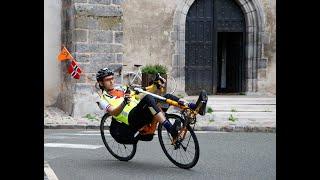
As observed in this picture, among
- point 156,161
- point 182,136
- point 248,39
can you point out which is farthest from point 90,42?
point 182,136

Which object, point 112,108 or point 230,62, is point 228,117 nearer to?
point 230,62

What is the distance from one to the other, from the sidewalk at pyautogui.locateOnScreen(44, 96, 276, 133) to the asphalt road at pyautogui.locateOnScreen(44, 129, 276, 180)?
5.49 ft

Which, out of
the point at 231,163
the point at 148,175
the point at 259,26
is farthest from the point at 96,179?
the point at 259,26

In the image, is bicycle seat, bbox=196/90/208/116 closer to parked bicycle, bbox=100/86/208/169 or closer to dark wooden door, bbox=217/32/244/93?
parked bicycle, bbox=100/86/208/169

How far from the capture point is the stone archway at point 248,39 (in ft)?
54.1

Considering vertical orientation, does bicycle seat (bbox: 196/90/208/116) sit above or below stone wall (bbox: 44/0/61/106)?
below

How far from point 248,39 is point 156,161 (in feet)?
34.1

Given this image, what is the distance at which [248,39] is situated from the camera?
1706 centimetres

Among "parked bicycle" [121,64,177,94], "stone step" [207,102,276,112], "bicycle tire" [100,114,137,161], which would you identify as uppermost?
"parked bicycle" [121,64,177,94]

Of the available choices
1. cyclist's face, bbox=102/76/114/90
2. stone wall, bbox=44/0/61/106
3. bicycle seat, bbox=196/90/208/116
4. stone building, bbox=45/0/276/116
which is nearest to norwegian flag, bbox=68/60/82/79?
stone building, bbox=45/0/276/116

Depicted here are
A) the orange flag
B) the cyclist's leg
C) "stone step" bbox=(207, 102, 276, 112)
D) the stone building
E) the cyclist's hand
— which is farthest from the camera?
the stone building

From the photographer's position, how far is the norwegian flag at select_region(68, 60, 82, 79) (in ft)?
44.4

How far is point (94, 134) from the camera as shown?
35.4 feet

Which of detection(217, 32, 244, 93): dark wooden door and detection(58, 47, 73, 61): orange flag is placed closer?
detection(58, 47, 73, 61): orange flag
